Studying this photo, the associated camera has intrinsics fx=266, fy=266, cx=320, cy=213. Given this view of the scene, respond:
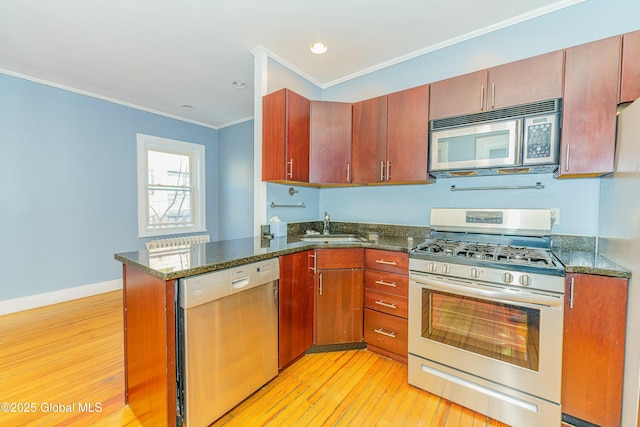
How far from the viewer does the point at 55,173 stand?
10.5 feet

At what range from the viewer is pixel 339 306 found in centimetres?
222

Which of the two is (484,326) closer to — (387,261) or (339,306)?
(387,261)

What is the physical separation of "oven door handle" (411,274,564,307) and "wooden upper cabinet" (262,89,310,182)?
1.40 m

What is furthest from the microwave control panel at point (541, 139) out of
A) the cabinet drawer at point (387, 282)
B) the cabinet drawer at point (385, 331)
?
the cabinet drawer at point (385, 331)

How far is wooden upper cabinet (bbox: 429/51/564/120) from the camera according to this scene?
174 centimetres

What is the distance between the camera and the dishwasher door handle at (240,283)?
1520mm

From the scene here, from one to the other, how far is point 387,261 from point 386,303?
0.34m

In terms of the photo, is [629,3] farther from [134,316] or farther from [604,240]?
[134,316]

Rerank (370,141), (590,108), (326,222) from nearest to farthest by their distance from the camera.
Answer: (590,108) → (370,141) → (326,222)

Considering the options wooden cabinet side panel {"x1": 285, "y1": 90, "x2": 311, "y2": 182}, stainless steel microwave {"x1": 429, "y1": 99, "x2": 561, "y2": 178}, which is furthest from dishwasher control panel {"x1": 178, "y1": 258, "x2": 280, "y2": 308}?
A: stainless steel microwave {"x1": 429, "y1": 99, "x2": 561, "y2": 178}

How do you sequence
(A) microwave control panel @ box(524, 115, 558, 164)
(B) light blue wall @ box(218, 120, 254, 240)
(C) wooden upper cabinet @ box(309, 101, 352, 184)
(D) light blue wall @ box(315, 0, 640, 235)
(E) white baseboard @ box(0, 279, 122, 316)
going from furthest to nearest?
1. (B) light blue wall @ box(218, 120, 254, 240)
2. (E) white baseboard @ box(0, 279, 122, 316)
3. (C) wooden upper cabinet @ box(309, 101, 352, 184)
4. (D) light blue wall @ box(315, 0, 640, 235)
5. (A) microwave control panel @ box(524, 115, 558, 164)

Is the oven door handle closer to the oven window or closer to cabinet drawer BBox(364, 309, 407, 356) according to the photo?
the oven window

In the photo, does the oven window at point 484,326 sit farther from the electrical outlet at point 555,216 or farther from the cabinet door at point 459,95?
the cabinet door at point 459,95

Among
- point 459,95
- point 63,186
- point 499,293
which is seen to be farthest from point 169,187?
point 499,293
